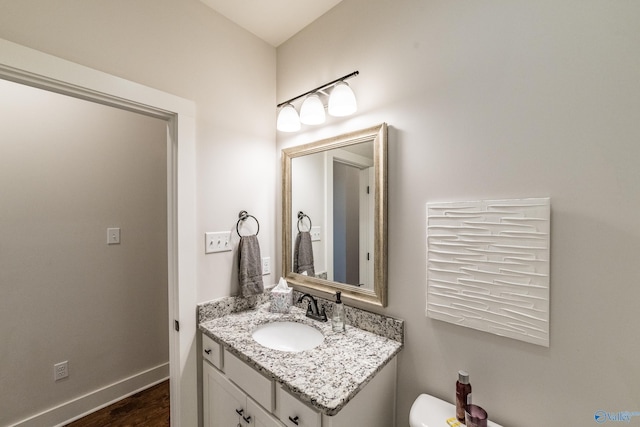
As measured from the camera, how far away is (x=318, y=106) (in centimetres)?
145

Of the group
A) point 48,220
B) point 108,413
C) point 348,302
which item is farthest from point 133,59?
point 108,413

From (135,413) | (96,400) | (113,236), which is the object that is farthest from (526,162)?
(96,400)

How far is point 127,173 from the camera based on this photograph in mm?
2033

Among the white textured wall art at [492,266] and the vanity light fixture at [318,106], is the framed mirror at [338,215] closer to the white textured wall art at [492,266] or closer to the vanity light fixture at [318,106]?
the vanity light fixture at [318,106]

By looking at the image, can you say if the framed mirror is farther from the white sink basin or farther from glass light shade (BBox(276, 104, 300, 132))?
the white sink basin

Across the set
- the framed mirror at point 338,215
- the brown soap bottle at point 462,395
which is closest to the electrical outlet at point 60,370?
the framed mirror at point 338,215

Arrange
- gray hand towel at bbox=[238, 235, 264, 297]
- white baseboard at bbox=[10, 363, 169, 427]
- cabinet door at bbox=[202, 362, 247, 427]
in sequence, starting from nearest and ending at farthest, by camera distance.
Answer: cabinet door at bbox=[202, 362, 247, 427]
gray hand towel at bbox=[238, 235, 264, 297]
white baseboard at bbox=[10, 363, 169, 427]

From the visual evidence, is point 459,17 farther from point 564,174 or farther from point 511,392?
point 511,392

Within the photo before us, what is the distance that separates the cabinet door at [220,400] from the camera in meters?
1.15

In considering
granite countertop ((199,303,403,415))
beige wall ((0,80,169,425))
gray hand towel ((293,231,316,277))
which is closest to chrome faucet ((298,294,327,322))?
granite countertop ((199,303,403,415))

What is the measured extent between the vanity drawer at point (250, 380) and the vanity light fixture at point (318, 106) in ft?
4.17

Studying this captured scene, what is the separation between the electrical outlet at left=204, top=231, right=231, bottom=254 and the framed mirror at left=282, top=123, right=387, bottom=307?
14.7 inches

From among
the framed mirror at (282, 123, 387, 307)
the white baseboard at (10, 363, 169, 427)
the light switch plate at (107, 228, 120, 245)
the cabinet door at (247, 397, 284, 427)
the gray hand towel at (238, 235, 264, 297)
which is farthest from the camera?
the light switch plate at (107, 228, 120, 245)

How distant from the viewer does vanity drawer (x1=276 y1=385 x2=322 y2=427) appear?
84cm
